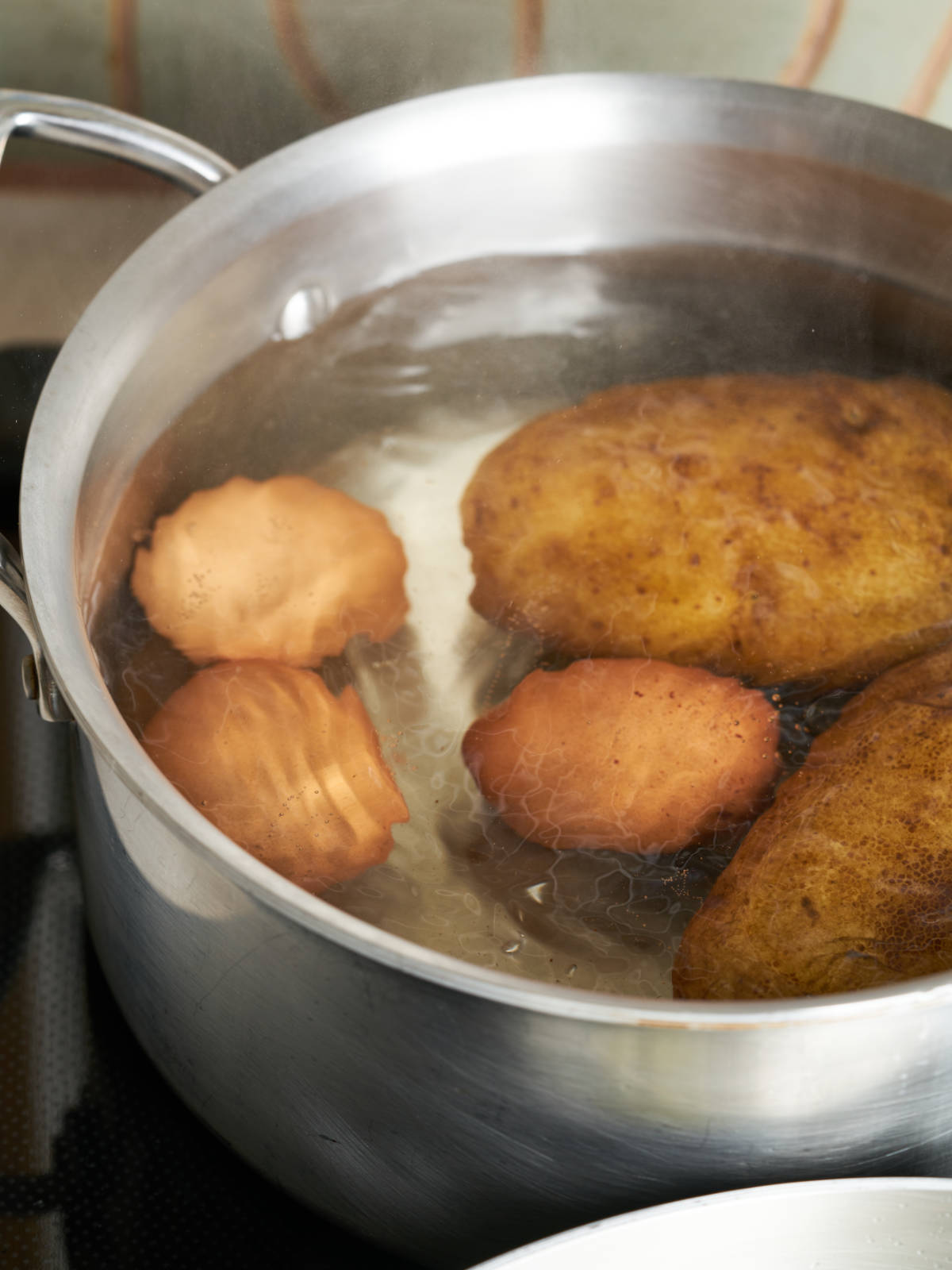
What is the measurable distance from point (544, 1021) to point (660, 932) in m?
0.17

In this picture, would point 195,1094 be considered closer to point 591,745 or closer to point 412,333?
point 591,745

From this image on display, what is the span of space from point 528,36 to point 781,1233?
1104mm

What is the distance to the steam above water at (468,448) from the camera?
59cm

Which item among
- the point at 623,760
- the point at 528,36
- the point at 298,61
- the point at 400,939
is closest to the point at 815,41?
the point at 528,36

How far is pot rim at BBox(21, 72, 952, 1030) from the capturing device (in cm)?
42

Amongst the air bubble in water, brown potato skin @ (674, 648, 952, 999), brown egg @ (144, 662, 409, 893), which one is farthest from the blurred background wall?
brown potato skin @ (674, 648, 952, 999)

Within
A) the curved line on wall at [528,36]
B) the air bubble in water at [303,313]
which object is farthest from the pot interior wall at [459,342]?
the curved line on wall at [528,36]

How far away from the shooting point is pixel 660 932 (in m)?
0.59

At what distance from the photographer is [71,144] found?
71 centimetres

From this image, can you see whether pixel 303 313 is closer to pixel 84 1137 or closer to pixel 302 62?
pixel 302 62

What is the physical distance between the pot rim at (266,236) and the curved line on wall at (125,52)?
67 cm

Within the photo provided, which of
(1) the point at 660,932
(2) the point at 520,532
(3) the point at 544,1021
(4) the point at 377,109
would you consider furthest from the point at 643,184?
(3) the point at 544,1021

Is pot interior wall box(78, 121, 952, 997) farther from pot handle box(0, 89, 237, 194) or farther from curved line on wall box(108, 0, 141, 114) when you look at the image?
curved line on wall box(108, 0, 141, 114)

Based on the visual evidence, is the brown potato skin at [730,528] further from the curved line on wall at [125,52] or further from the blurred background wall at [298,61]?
the curved line on wall at [125,52]
